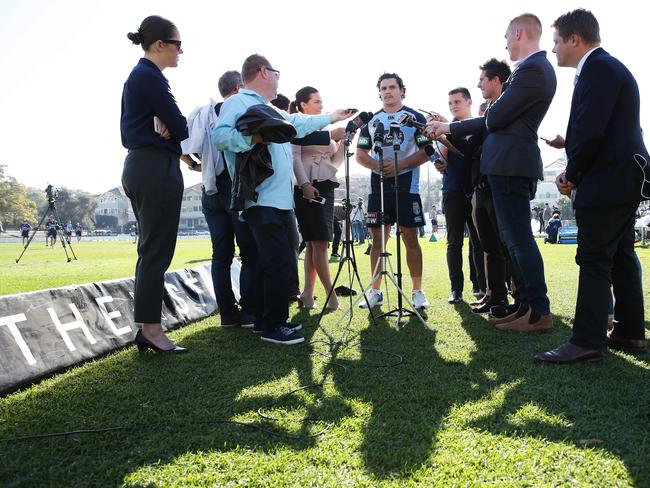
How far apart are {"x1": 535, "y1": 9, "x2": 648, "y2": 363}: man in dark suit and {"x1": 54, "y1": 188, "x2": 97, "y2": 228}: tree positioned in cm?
11672

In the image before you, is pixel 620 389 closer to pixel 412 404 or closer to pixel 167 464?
pixel 412 404

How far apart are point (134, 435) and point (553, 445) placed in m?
1.79

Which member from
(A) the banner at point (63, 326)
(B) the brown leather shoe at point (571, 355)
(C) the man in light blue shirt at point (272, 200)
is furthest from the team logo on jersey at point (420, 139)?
(A) the banner at point (63, 326)

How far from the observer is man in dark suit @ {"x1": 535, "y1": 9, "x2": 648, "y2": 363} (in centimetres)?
302

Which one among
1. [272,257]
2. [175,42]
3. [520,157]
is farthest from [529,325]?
[175,42]

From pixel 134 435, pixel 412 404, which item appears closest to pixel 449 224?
pixel 412 404

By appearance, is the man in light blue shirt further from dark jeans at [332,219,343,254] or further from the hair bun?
dark jeans at [332,219,343,254]

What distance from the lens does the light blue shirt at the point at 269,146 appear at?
12.2 feet

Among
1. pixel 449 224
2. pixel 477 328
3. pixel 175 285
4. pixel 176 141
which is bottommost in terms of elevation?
pixel 477 328

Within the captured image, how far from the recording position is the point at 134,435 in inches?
86.2

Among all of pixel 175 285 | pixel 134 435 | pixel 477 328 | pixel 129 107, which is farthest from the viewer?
pixel 175 285

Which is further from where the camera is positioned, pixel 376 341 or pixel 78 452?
pixel 376 341

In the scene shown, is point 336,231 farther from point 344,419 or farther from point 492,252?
point 344,419

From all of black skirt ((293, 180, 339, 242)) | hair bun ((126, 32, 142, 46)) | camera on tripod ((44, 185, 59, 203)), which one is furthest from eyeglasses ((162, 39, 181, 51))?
camera on tripod ((44, 185, 59, 203))
